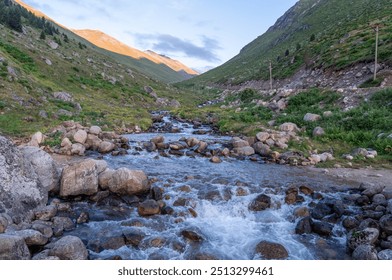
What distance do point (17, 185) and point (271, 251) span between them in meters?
9.42

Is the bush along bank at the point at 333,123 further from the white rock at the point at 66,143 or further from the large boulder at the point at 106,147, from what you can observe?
the white rock at the point at 66,143

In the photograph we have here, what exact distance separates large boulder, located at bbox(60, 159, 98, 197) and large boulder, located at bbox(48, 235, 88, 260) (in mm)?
4371

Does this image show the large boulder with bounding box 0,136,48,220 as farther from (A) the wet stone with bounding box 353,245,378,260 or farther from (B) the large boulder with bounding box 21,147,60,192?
(A) the wet stone with bounding box 353,245,378,260

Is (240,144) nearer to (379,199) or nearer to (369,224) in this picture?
(379,199)

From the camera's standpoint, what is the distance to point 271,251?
9.24 meters

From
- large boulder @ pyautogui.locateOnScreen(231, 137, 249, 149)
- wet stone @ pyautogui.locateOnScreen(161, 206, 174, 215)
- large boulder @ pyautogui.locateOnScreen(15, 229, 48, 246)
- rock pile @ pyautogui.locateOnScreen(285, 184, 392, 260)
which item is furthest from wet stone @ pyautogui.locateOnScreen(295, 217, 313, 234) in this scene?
large boulder @ pyautogui.locateOnScreen(231, 137, 249, 149)

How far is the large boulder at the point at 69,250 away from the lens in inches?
314

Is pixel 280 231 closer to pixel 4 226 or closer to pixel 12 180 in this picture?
pixel 4 226

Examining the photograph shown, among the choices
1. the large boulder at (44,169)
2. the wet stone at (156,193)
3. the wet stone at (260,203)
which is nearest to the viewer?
the wet stone at (260,203)

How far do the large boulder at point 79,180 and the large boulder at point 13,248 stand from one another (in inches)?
181

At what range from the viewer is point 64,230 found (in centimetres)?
989

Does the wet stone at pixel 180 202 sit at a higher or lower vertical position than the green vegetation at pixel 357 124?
lower

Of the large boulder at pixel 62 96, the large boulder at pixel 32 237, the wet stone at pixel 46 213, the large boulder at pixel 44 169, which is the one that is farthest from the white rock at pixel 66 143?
the large boulder at pixel 62 96
